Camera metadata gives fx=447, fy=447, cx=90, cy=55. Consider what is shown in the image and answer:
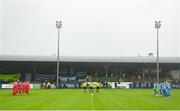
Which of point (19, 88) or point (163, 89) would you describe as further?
point (19, 88)

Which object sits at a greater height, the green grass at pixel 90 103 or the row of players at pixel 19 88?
the row of players at pixel 19 88

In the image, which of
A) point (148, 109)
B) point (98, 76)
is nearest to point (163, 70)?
point (98, 76)

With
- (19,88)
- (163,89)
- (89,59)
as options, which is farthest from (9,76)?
(163,89)

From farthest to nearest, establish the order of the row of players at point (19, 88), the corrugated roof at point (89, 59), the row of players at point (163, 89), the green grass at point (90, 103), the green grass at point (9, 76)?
the corrugated roof at point (89, 59) → the green grass at point (9, 76) → the row of players at point (19, 88) → the row of players at point (163, 89) → the green grass at point (90, 103)

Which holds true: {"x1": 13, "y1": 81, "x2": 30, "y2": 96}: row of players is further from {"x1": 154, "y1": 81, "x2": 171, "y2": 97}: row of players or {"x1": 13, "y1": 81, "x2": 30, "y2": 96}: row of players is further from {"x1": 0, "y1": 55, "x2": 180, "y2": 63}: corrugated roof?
{"x1": 0, "y1": 55, "x2": 180, "y2": 63}: corrugated roof

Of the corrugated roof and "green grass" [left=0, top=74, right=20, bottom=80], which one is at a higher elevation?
the corrugated roof

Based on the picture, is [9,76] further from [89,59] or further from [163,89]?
[163,89]

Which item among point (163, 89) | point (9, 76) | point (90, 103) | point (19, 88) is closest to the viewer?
point (90, 103)

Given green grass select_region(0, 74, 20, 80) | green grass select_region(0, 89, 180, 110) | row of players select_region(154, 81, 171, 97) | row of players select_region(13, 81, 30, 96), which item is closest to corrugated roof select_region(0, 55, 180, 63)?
green grass select_region(0, 74, 20, 80)

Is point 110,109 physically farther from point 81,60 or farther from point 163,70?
point 163,70

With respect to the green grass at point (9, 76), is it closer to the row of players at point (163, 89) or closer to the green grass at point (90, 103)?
the row of players at point (163, 89)

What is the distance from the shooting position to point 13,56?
85.6m

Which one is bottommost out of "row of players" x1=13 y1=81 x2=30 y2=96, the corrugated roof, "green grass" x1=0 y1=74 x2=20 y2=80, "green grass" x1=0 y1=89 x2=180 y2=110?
"green grass" x1=0 y1=89 x2=180 y2=110

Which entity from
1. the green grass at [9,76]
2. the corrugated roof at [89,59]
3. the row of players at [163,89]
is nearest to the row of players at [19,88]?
the row of players at [163,89]
